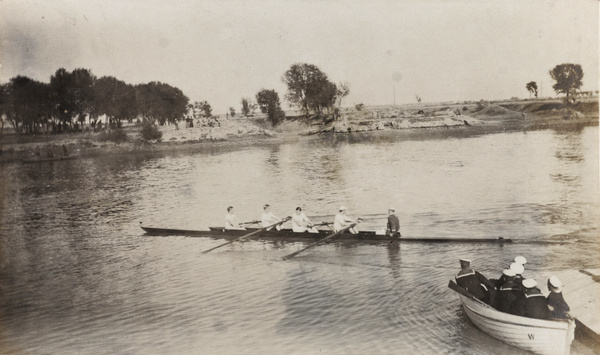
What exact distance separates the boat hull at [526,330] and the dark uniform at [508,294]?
0.25 m

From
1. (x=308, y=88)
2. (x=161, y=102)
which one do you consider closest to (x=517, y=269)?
(x=308, y=88)

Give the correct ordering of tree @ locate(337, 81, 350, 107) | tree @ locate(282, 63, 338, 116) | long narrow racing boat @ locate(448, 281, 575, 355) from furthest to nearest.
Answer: tree @ locate(337, 81, 350, 107), tree @ locate(282, 63, 338, 116), long narrow racing boat @ locate(448, 281, 575, 355)

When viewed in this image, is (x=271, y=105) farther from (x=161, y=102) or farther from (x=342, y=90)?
(x=161, y=102)

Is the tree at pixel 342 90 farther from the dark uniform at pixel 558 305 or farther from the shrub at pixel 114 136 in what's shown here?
the shrub at pixel 114 136

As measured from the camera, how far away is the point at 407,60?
10734 millimetres

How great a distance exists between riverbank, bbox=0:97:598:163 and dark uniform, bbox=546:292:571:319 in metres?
7.82

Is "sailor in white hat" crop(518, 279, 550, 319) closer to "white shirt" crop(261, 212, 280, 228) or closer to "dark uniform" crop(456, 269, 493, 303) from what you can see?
"dark uniform" crop(456, 269, 493, 303)

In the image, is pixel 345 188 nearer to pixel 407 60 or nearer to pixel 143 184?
pixel 407 60

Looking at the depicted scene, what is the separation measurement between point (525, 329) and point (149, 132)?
20.2m

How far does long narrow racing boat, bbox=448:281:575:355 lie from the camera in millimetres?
5281

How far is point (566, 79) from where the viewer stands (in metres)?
10.3

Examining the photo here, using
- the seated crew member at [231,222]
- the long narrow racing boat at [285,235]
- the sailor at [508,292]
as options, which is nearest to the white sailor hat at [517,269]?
the sailor at [508,292]

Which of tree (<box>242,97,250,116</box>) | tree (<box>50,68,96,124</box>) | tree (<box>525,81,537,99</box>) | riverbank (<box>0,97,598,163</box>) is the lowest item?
riverbank (<box>0,97,598,163</box>)

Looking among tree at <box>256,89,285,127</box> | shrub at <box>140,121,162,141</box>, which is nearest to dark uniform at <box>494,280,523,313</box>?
tree at <box>256,89,285,127</box>
